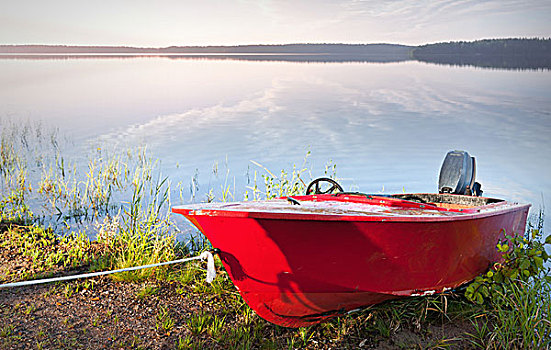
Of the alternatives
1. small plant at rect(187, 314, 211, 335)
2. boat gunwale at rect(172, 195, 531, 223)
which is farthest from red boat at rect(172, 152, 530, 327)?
small plant at rect(187, 314, 211, 335)

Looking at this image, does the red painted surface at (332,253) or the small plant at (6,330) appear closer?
the red painted surface at (332,253)

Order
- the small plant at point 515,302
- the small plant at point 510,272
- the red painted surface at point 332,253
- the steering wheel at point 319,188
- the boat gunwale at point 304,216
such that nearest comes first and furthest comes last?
1. the boat gunwale at point 304,216
2. the red painted surface at point 332,253
3. the small plant at point 515,302
4. the small plant at point 510,272
5. the steering wheel at point 319,188

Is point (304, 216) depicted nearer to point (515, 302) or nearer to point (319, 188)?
point (319, 188)

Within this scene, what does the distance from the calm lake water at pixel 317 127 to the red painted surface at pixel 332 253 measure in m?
6.06

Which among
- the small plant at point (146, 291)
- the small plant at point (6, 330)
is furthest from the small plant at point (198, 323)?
the small plant at point (6, 330)

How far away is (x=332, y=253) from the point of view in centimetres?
396

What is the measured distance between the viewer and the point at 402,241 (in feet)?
13.5

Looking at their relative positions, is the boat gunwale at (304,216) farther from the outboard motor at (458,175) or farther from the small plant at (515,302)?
the outboard motor at (458,175)

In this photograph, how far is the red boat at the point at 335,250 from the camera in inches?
148

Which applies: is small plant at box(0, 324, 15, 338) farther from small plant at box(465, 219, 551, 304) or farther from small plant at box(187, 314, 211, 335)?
small plant at box(465, 219, 551, 304)

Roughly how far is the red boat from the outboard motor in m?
1.59

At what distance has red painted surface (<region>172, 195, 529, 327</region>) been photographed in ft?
12.3

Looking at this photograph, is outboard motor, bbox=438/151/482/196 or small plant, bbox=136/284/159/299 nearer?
small plant, bbox=136/284/159/299

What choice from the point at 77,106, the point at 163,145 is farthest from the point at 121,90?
the point at 163,145
